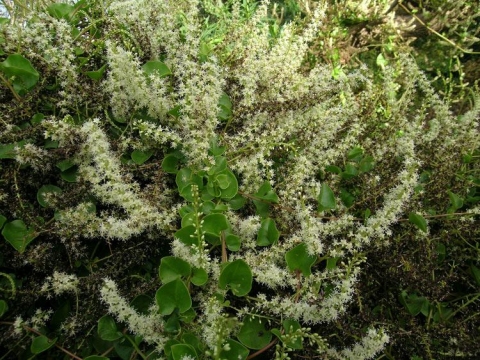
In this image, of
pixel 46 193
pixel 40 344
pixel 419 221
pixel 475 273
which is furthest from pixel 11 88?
pixel 475 273

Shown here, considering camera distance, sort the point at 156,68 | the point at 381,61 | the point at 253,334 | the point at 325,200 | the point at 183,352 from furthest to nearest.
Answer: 1. the point at 381,61
2. the point at 156,68
3. the point at 325,200
4. the point at 253,334
5. the point at 183,352

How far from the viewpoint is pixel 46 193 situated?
0.96 meters

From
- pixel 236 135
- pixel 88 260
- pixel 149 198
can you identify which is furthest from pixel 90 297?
pixel 236 135

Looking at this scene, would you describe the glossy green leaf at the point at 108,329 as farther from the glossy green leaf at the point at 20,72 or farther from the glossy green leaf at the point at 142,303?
the glossy green leaf at the point at 20,72

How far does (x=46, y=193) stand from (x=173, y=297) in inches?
15.8

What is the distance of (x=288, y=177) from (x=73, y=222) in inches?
20.5

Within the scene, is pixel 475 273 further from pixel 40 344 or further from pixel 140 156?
pixel 40 344

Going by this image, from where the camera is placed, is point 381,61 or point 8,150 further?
point 381,61

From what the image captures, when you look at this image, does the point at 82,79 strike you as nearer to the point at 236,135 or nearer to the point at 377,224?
the point at 236,135

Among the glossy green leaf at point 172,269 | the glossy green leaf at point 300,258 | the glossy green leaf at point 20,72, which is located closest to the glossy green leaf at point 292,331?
the glossy green leaf at point 300,258

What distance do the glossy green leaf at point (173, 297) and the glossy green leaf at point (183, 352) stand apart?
3.0 inches

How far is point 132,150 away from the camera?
1.09 metres

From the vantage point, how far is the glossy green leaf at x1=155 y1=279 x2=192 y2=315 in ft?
2.66

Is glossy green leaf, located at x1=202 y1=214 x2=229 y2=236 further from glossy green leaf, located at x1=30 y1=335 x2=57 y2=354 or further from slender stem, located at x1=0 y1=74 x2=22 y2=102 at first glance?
slender stem, located at x1=0 y1=74 x2=22 y2=102
